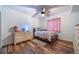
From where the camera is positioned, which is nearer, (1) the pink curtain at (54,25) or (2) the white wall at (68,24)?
(2) the white wall at (68,24)

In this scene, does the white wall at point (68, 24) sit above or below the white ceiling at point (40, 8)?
below

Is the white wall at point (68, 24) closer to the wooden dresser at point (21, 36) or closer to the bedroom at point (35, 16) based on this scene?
the bedroom at point (35, 16)

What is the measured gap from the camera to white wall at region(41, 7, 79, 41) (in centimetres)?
153

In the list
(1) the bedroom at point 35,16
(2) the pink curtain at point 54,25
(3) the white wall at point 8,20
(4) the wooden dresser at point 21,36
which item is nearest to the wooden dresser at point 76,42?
(1) the bedroom at point 35,16

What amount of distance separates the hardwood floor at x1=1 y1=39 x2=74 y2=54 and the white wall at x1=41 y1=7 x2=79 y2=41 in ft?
0.42

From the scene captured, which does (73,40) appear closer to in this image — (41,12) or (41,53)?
(41,53)

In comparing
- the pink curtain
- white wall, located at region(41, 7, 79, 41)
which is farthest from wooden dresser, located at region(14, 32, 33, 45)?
white wall, located at region(41, 7, 79, 41)

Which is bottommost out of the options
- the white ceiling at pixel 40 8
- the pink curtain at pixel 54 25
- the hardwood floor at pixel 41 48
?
the hardwood floor at pixel 41 48

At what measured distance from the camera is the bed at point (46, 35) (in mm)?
1620

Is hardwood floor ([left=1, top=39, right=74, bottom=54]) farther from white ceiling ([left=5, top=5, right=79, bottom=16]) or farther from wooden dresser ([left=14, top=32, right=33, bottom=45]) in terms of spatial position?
white ceiling ([left=5, top=5, right=79, bottom=16])

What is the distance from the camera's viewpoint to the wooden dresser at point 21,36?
5.29 ft

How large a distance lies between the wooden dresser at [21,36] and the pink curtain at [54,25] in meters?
0.45
